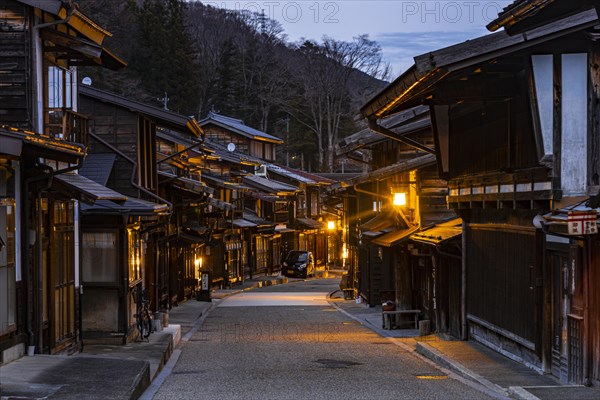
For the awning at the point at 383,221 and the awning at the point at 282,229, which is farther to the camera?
the awning at the point at 282,229

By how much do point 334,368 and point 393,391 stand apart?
3738 millimetres

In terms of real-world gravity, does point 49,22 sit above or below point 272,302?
above

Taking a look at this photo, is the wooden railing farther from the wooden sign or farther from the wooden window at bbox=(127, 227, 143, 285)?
the wooden sign

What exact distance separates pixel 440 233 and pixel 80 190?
37.5 ft

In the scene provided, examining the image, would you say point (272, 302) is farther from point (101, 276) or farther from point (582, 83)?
point (582, 83)

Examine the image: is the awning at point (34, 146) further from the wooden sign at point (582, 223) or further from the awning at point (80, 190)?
the wooden sign at point (582, 223)

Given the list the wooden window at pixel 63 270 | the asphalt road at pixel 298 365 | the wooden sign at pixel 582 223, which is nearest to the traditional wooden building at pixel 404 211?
the asphalt road at pixel 298 365

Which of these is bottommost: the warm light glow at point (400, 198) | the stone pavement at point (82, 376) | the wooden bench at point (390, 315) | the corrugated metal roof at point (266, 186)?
the wooden bench at point (390, 315)

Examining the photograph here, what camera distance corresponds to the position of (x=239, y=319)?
33.3 meters

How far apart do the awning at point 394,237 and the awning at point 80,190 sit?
11.4 metres

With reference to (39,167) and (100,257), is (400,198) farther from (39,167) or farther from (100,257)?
(39,167)

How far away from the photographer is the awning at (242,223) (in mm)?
56031

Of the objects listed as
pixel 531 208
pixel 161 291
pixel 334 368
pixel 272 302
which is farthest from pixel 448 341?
pixel 272 302

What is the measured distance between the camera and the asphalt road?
15305 millimetres
